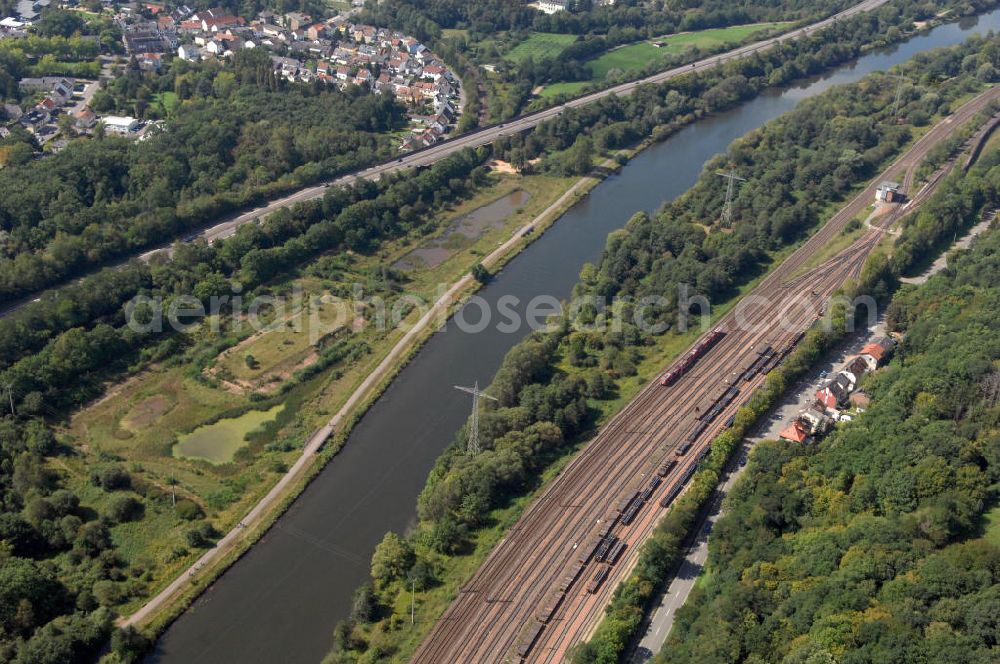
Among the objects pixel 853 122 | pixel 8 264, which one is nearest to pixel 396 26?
pixel 853 122

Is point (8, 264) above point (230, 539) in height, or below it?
above

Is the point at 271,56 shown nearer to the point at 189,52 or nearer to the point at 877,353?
the point at 189,52

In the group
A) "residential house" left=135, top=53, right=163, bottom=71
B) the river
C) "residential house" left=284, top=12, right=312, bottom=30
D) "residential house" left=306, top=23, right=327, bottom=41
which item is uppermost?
"residential house" left=284, top=12, right=312, bottom=30

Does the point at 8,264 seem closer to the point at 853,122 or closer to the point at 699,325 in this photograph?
the point at 699,325

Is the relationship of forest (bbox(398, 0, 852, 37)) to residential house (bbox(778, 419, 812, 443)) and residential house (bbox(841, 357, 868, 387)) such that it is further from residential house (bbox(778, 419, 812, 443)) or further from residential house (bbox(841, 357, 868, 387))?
residential house (bbox(778, 419, 812, 443))

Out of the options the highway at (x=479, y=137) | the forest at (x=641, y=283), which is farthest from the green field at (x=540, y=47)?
the forest at (x=641, y=283)

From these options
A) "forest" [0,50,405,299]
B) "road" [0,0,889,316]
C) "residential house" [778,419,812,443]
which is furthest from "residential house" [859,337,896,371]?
"forest" [0,50,405,299]
